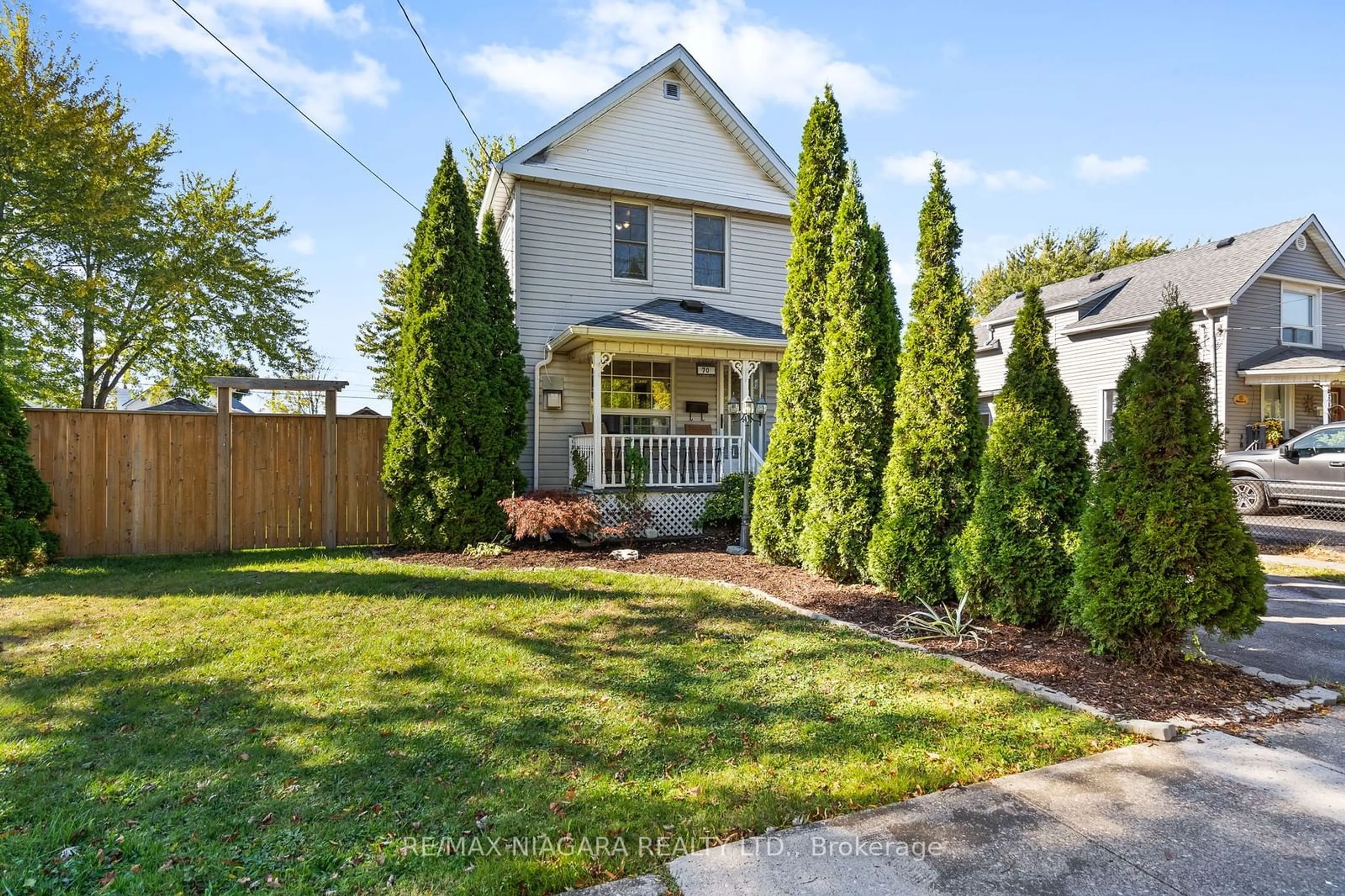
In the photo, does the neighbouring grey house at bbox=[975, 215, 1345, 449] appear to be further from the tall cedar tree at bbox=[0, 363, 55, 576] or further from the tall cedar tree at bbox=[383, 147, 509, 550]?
the tall cedar tree at bbox=[0, 363, 55, 576]

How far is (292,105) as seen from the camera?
9.77 meters

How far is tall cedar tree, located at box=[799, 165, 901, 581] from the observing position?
611cm

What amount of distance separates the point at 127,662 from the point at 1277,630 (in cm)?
823

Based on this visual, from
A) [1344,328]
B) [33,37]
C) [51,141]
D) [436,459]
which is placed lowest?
[436,459]

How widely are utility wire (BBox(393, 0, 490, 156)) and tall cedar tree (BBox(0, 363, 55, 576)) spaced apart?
16.4ft

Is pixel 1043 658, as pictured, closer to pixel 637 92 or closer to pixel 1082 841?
pixel 1082 841

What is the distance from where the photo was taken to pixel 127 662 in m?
3.96

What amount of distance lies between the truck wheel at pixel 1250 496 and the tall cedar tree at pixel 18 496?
699 inches

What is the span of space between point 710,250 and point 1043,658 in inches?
364

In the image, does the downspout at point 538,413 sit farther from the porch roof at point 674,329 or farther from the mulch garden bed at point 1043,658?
the mulch garden bed at point 1043,658

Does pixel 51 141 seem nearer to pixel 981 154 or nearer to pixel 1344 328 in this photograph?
pixel 981 154

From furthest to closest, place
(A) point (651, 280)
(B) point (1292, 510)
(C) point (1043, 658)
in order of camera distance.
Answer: (B) point (1292, 510) → (A) point (651, 280) → (C) point (1043, 658)

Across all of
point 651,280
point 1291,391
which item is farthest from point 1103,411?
point 651,280

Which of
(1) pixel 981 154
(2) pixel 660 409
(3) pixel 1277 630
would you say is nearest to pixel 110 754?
(3) pixel 1277 630
